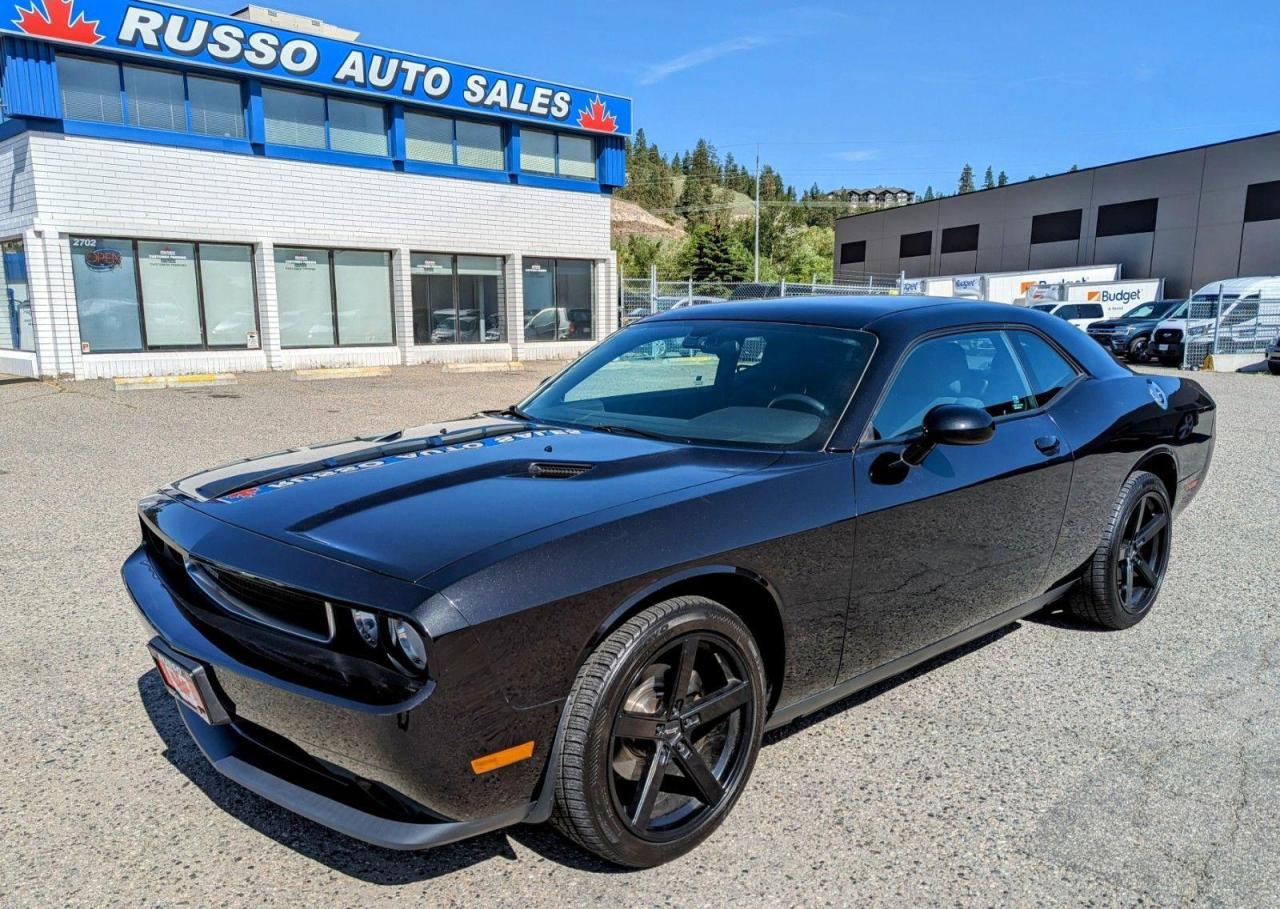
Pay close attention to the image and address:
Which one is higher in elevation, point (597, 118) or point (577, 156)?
point (597, 118)

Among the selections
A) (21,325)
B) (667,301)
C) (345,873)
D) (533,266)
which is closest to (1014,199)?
(667,301)

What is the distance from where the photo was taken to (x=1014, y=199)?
48.8 meters

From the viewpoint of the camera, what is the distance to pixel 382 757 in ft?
6.82

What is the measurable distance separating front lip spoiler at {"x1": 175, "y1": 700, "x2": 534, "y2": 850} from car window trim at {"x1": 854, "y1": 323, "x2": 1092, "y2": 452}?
1648 mm

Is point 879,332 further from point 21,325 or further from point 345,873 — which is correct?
point 21,325

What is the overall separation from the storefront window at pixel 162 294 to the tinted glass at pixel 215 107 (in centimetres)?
231

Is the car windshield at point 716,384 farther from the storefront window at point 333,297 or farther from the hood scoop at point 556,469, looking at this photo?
the storefront window at point 333,297

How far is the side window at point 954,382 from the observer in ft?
10.7

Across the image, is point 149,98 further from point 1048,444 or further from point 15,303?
point 1048,444

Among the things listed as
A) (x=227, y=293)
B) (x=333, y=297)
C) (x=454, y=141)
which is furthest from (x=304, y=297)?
(x=454, y=141)

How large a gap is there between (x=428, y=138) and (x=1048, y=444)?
20.8 meters

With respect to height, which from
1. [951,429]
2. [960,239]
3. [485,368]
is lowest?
[485,368]

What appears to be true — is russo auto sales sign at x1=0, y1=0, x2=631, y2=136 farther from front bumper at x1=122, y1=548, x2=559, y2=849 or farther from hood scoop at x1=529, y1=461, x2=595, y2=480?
front bumper at x1=122, y1=548, x2=559, y2=849

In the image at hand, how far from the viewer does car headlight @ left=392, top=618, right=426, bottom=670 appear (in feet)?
6.73
